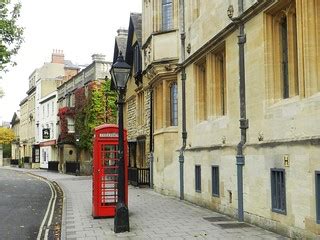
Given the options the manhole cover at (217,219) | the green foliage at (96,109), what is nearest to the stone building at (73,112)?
the green foliage at (96,109)

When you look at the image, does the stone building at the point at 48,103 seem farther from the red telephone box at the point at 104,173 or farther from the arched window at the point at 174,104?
the red telephone box at the point at 104,173

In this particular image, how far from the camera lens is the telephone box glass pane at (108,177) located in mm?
12365

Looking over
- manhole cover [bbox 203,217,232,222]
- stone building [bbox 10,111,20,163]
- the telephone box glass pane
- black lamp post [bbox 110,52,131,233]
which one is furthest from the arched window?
stone building [bbox 10,111,20,163]

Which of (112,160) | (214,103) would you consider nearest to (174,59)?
(214,103)

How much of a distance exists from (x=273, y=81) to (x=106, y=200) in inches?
218

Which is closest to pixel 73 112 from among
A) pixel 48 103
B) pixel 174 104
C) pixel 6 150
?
pixel 48 103

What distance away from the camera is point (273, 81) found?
10.1 metres

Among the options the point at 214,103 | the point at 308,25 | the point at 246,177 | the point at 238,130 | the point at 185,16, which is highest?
the point at 185,16

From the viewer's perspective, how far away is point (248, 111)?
442 inches

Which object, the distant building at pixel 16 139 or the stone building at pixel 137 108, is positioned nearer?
the stone building at pixel 137 108

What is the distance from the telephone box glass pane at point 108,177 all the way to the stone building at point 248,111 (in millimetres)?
2981

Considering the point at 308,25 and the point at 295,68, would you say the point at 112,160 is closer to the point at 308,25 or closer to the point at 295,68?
the point at 295,68

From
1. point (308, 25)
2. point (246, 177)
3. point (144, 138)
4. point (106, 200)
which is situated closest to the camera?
point (308, 25)

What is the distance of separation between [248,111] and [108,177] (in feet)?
13.9
